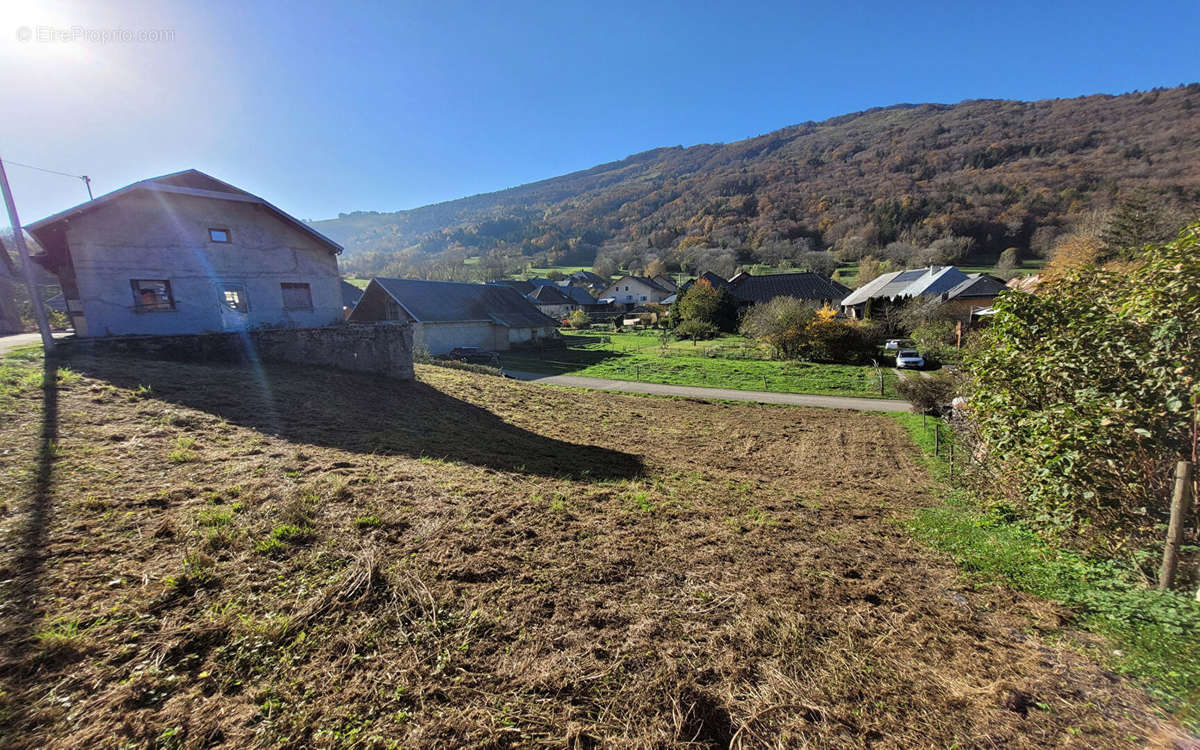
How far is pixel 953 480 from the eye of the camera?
8469 millimetres

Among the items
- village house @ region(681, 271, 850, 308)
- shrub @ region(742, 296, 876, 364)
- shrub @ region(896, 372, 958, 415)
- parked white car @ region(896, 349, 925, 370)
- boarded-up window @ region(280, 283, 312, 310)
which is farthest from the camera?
village house @ region(681, 271, 850, 308)

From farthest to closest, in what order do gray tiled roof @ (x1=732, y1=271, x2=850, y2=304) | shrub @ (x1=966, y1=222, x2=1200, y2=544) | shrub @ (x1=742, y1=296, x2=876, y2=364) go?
gray tiled roof @ (x1=732, y1=271, x2=850, y2=304) → shrub @ (x1=742, y1=296, x2=876, y2=364) → shrub @ (x1=966, y1=222, x2=1200, y2=544)

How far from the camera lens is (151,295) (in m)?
12.8

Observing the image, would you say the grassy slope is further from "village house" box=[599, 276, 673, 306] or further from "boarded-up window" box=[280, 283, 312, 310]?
"village house" box=[599, 276, 673, 306]

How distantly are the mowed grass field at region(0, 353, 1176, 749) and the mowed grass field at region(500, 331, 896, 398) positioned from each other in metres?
15.0

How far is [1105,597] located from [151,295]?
2092 cm

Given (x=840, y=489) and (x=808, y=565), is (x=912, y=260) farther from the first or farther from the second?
(x=808, y=565)

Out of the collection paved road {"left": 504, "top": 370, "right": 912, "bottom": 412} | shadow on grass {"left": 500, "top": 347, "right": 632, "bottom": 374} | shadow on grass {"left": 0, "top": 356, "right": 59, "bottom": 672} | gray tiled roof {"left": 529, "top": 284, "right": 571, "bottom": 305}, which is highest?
gray tiled roof {"left": 529, "top": 284, "right": 571, "bottom": 305}

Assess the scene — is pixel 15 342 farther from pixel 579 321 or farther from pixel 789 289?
pixel 789 289

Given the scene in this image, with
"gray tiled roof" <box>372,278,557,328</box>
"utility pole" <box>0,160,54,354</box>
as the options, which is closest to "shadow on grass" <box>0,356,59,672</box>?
"utility pole" <box>0,160,54,354</box>

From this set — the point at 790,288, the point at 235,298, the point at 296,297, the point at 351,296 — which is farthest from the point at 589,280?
the point at 235,298

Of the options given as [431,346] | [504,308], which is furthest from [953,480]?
[504,308]

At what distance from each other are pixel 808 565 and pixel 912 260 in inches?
2919

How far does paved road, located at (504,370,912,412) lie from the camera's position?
16859 millimetres
